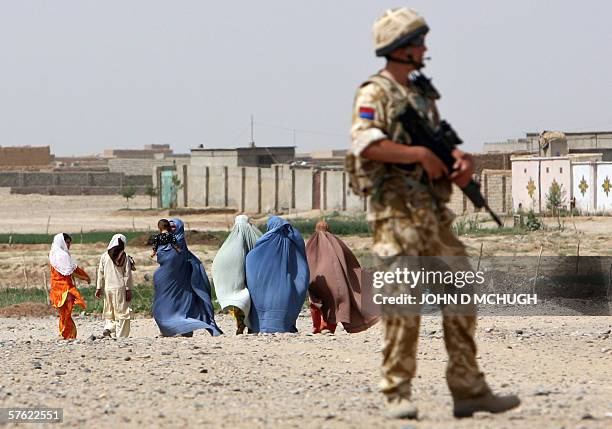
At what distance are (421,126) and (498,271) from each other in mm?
10822

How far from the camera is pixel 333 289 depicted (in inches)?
476

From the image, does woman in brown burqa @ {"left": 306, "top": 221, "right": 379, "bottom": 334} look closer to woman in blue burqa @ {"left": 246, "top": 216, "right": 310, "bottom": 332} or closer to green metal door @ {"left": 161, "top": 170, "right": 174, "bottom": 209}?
woman in blue burqa @ {"left": 246, "top": 216, "right": 310, "bottom": 332}

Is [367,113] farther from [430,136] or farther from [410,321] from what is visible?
[410,321]

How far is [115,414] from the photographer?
5691 millimetres

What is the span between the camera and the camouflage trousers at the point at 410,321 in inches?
202

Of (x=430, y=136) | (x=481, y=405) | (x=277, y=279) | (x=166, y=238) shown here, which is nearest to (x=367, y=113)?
(x=430, y=136)

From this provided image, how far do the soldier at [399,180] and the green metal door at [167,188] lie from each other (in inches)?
→ 1715

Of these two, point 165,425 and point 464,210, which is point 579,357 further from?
point 464,210

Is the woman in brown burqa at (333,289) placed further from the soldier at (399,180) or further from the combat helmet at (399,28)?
the combat helmet at (399,28)

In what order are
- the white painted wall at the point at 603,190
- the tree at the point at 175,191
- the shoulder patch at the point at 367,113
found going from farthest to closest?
the tree at the point at 175,191
the white painted wall at the point at 603,190
the shoulder patch at the point at 367,113

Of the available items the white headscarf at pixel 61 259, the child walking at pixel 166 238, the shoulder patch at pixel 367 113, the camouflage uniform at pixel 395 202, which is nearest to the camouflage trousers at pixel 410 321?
the camouflage uniform at pixel 395 202

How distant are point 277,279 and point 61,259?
2343 mm

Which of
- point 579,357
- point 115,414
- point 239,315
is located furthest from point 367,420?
point 239,315

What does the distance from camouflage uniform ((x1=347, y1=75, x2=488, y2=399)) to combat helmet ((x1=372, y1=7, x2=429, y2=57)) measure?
142 mm
